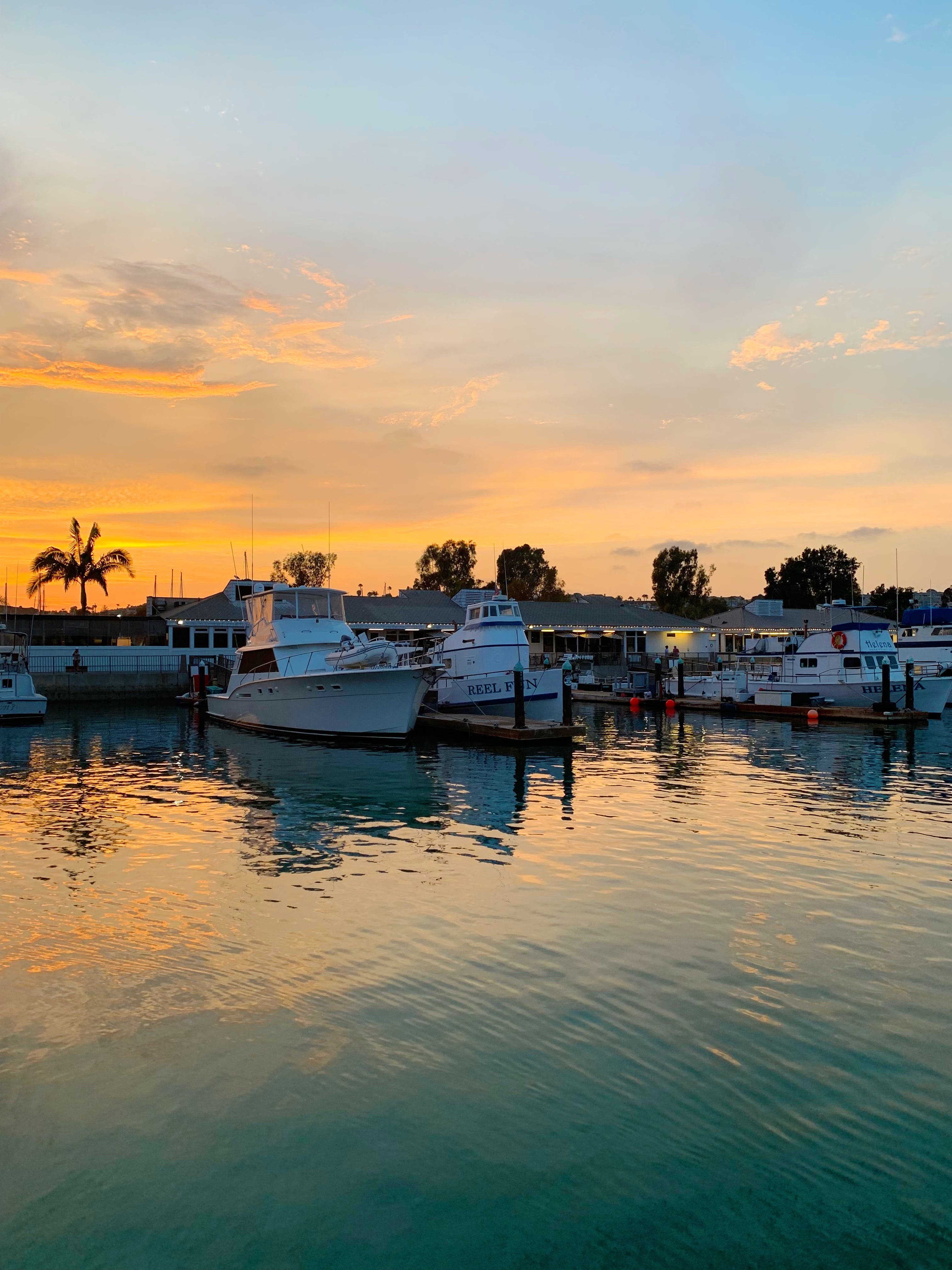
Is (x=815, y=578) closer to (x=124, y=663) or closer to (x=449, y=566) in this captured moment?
(x=449, y=566)

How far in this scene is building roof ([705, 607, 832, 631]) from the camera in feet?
267

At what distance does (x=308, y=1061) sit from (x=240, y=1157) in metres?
1.36

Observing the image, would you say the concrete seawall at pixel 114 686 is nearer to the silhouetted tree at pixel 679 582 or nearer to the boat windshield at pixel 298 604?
the boat windshield at pixel 298 604

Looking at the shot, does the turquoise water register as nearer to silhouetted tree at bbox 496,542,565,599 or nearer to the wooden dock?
the wooden dock

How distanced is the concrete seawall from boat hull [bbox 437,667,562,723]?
90.6 feet

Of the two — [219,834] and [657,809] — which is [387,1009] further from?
[657,809]

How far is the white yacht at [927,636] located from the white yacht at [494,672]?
2954cm

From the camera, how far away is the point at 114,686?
57.2 metres

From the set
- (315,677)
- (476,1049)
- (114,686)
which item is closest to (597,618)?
(114,686)

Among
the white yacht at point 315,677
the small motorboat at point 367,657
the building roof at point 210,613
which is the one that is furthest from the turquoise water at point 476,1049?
the building roof at point 210,613

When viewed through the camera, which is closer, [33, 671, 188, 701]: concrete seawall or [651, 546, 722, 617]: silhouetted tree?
[33, 671, 188, 701]: concrete seawall

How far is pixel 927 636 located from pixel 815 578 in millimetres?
59563

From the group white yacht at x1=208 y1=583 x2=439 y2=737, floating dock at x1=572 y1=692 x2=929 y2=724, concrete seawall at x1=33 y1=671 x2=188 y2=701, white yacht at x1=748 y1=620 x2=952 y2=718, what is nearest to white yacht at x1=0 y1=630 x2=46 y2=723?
white yacht at x1=208 y1=583 x2=439 y2=737

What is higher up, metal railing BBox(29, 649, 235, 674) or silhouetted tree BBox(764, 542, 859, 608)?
silhouetted tree BBox(764, 542, 859, 608)
